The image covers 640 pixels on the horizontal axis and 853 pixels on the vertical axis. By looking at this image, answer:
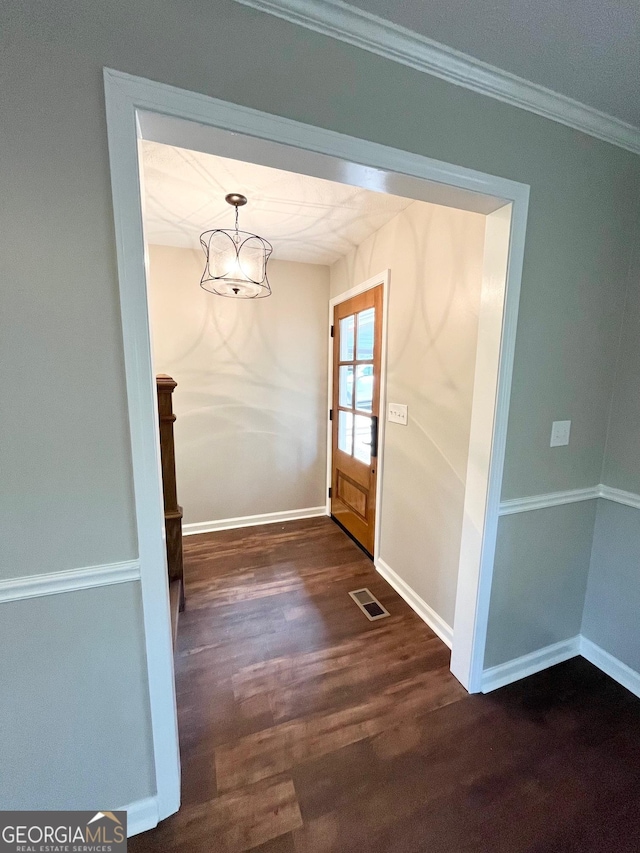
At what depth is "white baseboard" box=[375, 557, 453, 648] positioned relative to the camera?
186cm

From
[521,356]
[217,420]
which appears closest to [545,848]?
[521,356]

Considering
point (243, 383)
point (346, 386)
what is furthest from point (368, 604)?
point (243, 383)

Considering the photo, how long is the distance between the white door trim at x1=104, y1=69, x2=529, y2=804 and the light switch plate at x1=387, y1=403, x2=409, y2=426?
954 millimetres

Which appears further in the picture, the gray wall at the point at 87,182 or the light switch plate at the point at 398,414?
the light switch plate at the point at 398,414

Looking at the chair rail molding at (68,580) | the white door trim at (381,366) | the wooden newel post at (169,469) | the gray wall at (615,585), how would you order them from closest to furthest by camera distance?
the chair rail molding at (68,580), the gray wall at (615,585), the wooden newel post at (169,469), the white door trim at (381,366)

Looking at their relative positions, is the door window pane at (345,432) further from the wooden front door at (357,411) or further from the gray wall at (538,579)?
the gray wall at (538,579)

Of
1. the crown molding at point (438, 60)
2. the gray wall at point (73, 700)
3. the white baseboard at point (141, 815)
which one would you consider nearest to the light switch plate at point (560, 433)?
the crown molding at point (438, 60)

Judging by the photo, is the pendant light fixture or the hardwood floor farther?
the pendant light fixture

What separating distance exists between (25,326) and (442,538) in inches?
78.2

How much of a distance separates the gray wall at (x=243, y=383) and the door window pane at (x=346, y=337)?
→ 0.28 meters

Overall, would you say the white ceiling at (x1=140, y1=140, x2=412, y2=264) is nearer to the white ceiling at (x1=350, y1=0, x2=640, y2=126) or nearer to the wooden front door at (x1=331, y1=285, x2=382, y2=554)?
the wooden front door at (x1=331, y1=285, x2=382, y2=554)

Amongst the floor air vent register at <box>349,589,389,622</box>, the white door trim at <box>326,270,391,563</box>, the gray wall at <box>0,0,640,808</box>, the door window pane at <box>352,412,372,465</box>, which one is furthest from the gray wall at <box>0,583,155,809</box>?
the door window pane at <box>352,412,372,465</box>

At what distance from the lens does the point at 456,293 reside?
66.5 inches

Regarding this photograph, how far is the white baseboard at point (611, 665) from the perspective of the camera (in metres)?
1.58
